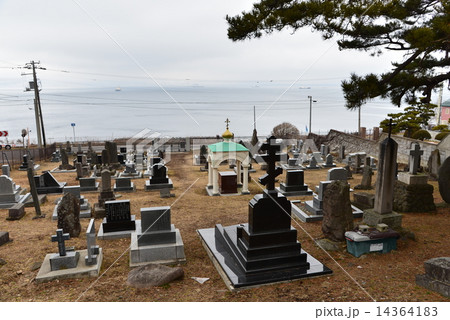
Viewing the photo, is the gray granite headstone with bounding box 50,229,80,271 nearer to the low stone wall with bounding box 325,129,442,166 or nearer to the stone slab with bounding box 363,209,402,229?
the stone slab with bounding box 363,209,402,229

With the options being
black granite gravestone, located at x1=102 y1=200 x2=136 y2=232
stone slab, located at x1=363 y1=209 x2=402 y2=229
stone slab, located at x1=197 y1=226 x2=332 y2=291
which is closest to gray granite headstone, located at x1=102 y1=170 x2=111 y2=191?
black granite gravestone, located at x1=102 y1=200 x2=136 y2=232

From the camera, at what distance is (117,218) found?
432 inches

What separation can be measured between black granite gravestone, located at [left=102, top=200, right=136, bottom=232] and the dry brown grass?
0.53 metres

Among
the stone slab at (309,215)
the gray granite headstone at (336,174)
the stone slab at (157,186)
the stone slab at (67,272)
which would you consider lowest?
the stone slab at (157,186)

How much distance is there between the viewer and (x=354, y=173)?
2256cm

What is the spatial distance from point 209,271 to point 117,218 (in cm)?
427

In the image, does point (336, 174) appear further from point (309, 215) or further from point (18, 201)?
point (18, 201)

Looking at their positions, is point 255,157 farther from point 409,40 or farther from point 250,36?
point 409,40

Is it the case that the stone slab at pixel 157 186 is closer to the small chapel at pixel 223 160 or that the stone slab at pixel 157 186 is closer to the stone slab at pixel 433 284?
the small chapel at pixel 223 160

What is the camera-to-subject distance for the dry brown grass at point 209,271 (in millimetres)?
6781

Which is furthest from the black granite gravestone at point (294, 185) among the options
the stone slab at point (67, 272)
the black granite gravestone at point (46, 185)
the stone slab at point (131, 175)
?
the black granite gravestone at point (46, 185)

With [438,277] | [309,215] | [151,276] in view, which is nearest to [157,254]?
Answer: [151,276]

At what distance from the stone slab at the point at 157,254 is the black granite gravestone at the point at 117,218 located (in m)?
2.26

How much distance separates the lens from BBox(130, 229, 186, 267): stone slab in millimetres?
8617
